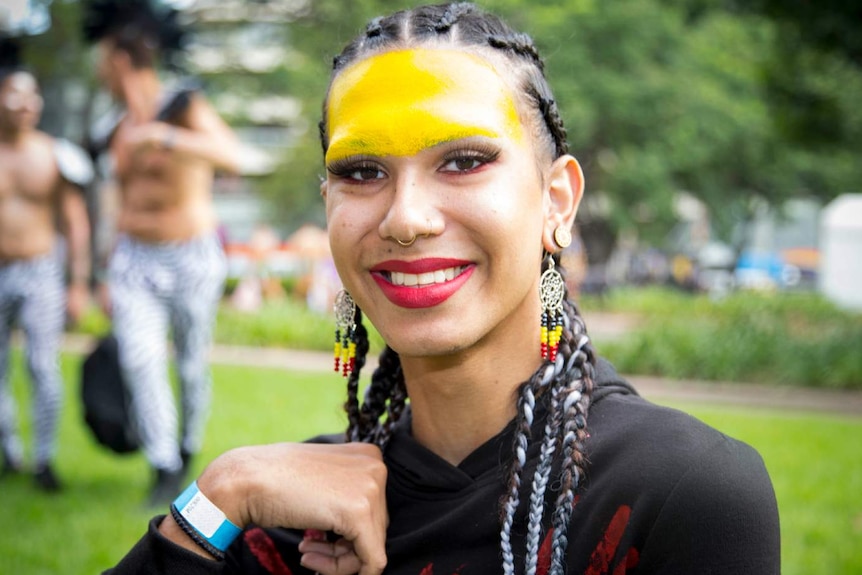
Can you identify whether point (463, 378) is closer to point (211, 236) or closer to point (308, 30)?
point (211, 236)

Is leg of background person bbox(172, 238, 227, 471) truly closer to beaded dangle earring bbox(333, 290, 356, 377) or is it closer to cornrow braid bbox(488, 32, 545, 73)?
beaded dangle earring bbox(333, 290, 356, 377)

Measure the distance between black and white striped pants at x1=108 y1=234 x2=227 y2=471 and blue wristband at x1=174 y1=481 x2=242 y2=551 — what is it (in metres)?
3.63

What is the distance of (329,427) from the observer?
7.70 meters

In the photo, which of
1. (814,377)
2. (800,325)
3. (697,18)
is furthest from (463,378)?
(697,18)

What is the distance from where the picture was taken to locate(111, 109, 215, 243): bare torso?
5668 millimetres

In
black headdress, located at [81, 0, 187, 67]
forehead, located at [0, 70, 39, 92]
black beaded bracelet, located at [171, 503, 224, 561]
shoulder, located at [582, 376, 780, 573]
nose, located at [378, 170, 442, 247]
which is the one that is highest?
black headdress, located at [81, 0, 187, 67]

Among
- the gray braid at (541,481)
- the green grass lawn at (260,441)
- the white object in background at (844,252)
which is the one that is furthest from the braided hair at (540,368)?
the white object in background at (844,252)

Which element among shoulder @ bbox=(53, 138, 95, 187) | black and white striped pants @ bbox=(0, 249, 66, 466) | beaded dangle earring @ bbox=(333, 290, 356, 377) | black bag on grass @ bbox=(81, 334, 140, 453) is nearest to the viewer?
beaded dangle earring @ bbox=(333, 290, 356, 377)

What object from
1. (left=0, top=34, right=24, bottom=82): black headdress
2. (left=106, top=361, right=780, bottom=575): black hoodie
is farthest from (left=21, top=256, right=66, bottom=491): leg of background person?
(left=106, top=361, right=780, bottom=575): black hoodie

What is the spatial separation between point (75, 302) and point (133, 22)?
7.68 ft

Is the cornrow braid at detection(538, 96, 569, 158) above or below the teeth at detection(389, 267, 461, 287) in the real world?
above

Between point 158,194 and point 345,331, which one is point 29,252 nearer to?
point 158,194

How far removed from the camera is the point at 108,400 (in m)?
5.35

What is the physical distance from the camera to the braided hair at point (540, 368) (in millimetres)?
1792
